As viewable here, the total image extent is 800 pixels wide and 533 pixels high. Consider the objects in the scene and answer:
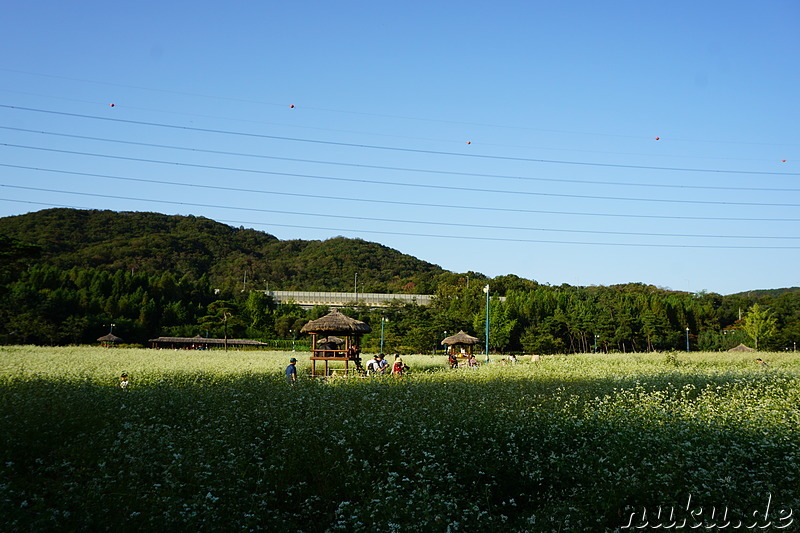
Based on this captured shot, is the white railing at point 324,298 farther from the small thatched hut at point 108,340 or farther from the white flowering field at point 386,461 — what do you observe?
the white flowering field at point 386,461

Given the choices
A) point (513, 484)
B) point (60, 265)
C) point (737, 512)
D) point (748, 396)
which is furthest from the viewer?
point (60, 265)

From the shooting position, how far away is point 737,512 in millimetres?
7223

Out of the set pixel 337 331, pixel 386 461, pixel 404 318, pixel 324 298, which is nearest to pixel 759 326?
pixel 404 318

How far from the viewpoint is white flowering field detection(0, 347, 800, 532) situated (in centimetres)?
759

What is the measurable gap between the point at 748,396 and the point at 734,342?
Result: 64.7 metres

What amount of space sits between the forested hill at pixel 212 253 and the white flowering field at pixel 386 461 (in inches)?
3258

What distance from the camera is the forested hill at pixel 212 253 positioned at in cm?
9181

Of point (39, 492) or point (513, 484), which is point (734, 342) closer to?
point (513, 484)

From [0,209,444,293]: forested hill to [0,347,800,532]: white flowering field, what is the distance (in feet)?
271

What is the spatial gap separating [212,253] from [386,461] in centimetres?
11247

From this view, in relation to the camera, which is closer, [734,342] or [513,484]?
[513,484]

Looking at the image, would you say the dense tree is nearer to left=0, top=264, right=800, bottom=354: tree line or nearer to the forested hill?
left=0, top=264, right=800, bottom=354: tree line

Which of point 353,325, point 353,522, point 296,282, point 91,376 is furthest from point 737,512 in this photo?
point 296,282

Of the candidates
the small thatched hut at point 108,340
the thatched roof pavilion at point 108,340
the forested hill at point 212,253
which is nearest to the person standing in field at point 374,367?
the small thatched hut at point 108,340
